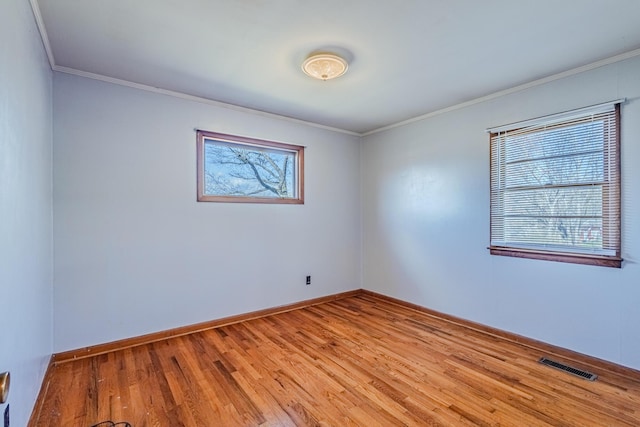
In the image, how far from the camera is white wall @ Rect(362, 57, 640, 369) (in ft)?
7.52

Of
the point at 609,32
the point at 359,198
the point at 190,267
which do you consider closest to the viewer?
the point at 609,32

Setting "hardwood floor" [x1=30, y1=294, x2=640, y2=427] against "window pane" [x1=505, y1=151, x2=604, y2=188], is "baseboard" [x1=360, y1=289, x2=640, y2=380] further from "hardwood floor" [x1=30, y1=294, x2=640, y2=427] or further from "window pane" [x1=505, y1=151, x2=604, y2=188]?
"window pane" [x1=505, y1=151, x2=604, y2=188]

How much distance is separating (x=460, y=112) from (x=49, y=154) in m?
3.86

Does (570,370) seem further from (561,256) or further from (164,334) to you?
(164,334)

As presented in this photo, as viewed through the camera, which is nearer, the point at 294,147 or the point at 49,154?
the point at 49,154

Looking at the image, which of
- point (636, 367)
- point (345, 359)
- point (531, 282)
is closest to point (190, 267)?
point (345, 359)

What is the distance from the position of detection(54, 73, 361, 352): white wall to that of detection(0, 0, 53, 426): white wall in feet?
0.81

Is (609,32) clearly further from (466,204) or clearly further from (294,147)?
(294,147)

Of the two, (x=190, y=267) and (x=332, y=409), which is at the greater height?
(x=190, y=267)

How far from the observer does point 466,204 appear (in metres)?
3.31

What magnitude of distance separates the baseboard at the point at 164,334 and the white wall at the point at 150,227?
0.20 feet

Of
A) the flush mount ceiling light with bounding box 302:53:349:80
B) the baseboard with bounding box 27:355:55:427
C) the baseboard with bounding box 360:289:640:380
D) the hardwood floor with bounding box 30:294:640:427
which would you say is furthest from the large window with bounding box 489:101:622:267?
the baseboard with bounding box 27:355:55:427

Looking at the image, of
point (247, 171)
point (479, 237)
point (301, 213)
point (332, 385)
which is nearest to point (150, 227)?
point (247, 171)

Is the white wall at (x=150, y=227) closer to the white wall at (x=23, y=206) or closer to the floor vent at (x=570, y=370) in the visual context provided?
the white wall at (x=23, y=206)
